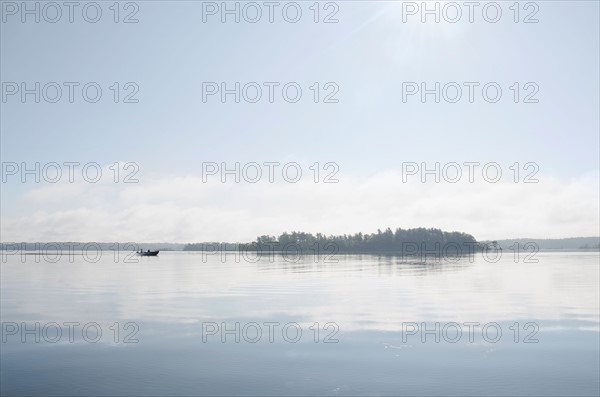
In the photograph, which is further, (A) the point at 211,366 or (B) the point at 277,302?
(B) the point at 277,302

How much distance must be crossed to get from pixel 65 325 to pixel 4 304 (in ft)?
44.1

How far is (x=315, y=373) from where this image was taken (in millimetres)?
20172

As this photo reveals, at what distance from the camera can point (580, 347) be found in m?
24.6

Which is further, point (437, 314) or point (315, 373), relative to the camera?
point (437, 314)

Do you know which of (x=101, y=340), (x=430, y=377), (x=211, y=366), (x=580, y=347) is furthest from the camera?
(x=101, y=340)

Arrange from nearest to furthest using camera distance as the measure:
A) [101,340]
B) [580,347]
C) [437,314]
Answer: [580,347] < [101,340] < [437,314]

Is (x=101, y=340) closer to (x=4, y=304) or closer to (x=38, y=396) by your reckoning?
(x=38, y=396)

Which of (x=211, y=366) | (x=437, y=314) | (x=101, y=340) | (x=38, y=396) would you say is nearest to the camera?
(x=38, y=396)

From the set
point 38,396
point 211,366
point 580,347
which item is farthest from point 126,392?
point 580,347

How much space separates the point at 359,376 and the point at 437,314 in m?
16.6

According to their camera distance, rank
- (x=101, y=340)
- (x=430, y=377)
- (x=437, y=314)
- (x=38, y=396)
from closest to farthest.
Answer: (x=38, y=396), (x=430, y=377), (x=101, y=340), (x=437, y=314)

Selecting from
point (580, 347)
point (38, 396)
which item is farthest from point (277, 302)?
point (38, 396)

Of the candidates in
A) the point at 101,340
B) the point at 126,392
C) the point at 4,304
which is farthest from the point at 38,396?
the point at 4,304

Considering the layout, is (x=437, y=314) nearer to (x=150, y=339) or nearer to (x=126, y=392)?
(x=150, y=339)
